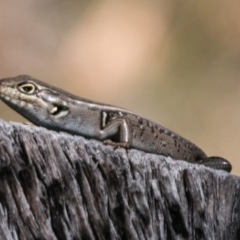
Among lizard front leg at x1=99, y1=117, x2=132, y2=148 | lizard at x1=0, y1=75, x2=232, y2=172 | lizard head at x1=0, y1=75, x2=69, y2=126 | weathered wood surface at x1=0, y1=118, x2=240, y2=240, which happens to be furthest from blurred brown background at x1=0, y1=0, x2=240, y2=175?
weathered wood surface at x1=0, y1=118, x2=240, y2=240

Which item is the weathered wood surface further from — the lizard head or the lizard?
the lizard head

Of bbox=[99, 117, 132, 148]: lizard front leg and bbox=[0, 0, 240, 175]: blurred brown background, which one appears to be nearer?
bbox=[99, 117, 132, 148]: lizard front leg

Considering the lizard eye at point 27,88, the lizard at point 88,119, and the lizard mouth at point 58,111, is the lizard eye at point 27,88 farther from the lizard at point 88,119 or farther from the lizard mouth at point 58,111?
the lizard mouth at point 58,111

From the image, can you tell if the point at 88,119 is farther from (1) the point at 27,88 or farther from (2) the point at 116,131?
(1) the point at 27,88

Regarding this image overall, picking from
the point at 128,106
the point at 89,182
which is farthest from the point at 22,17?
the point at 89,182

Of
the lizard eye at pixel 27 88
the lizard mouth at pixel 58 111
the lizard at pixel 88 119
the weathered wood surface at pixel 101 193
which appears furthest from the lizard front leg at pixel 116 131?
the weathered wood surface at pixel 101 193

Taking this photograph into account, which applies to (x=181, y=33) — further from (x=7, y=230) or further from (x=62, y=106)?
(x=7, y=230)

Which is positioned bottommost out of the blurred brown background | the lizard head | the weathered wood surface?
the weathered wood surface

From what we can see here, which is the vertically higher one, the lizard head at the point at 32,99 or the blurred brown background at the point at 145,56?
the blurred brown background at the point at 145,56
